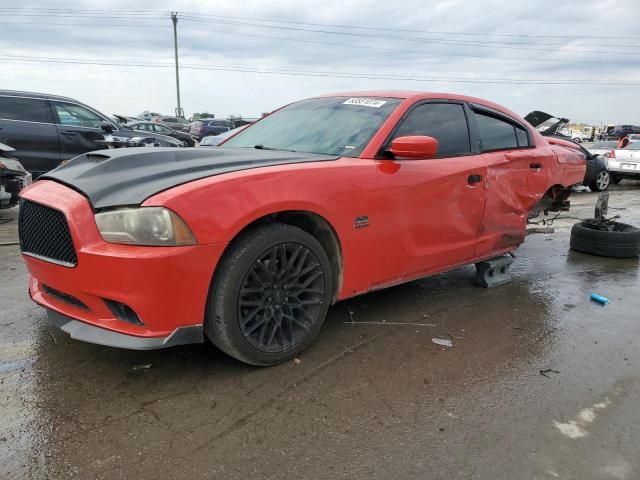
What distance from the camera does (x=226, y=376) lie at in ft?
9.19

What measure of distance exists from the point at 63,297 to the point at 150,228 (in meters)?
0.78

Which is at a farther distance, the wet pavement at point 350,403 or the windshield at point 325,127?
the windshield at point 325,127

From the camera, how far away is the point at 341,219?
3.01 metres

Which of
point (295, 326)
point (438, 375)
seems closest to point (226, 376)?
point (295, 326)

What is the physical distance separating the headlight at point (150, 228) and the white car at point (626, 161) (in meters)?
14.7

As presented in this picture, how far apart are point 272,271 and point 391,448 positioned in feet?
3.55

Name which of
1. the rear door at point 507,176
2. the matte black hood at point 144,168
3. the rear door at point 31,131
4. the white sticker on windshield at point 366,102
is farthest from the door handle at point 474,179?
the rear door at point 31,131

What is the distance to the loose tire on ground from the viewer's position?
5.71 meters

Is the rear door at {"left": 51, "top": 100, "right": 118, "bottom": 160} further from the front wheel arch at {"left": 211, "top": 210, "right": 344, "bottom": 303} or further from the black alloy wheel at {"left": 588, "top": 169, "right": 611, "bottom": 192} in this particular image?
the black alloy wheel at {"left": 588, "top": 169, "right": 611, "bottom": 192}

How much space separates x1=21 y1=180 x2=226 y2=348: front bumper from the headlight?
33mm

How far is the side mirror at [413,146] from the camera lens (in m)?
3.14

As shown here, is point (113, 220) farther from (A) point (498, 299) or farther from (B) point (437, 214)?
(A) point (498, 299)

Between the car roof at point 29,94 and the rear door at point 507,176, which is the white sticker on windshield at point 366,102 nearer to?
the rear door at point 507,176

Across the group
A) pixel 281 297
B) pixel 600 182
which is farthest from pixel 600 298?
pixel 600 182
